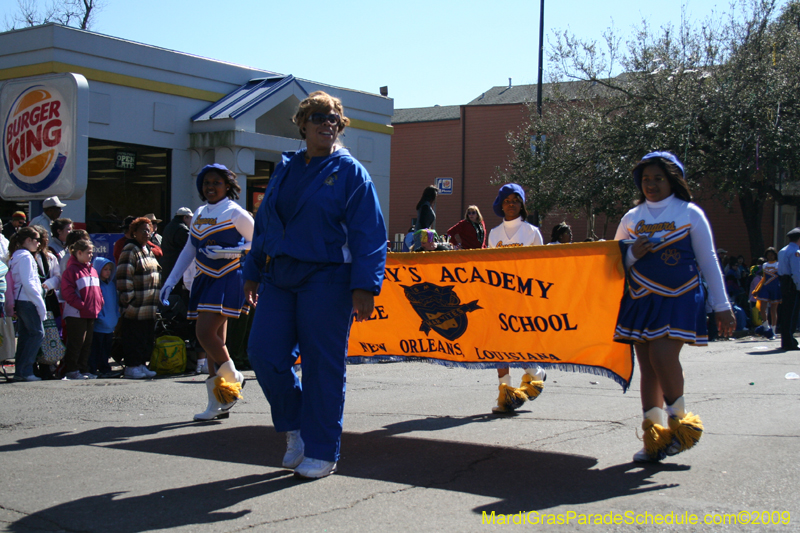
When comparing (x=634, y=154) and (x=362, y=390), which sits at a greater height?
(x=634, y=154)

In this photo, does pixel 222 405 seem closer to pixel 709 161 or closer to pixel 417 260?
pixel 417 260

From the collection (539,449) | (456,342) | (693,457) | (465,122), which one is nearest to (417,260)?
(456,342)

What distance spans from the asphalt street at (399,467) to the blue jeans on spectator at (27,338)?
46.4 inches

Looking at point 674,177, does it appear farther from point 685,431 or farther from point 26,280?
point 26,280

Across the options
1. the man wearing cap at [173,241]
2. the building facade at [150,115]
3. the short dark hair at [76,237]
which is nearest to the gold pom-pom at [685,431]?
the man wearing cap at [173,241]

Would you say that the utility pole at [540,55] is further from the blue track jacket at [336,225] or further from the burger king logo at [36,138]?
the blue track jacket at [336,225]

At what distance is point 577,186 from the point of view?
26.6 meters

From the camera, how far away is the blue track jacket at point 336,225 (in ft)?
13.9

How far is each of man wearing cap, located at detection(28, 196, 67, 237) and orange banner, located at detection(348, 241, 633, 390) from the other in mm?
6117

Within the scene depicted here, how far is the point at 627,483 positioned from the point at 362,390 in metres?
4.01

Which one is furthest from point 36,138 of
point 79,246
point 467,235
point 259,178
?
point 259,178

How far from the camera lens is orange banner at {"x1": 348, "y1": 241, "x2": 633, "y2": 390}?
5195mm

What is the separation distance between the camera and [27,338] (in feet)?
28.5

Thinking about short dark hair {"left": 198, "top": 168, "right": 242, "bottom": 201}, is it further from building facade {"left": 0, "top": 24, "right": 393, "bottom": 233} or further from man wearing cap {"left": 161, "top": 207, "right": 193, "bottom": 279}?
building facade {"left": 0, "top": 24, "right": 393, "bottom": 233}
